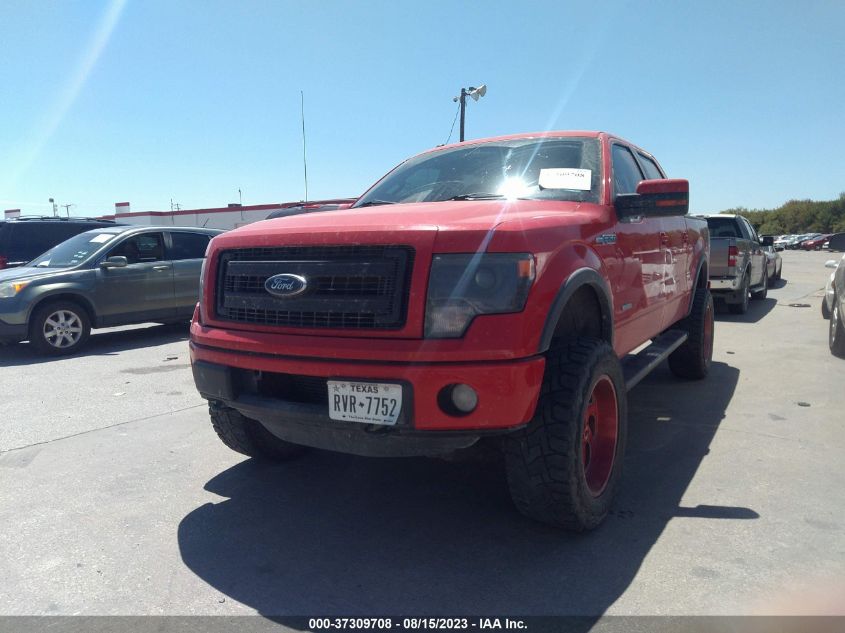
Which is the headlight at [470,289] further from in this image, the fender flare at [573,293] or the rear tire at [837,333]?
the rear tire at [837,333]

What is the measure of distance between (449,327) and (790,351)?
21.2 feet

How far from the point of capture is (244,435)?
3660 millimetres

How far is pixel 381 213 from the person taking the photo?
120 inches

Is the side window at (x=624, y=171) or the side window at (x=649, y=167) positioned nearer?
the side window at (x=624, y=171)

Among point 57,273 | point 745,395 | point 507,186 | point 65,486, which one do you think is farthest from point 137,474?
point 57,273

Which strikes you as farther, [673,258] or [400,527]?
[673,258]

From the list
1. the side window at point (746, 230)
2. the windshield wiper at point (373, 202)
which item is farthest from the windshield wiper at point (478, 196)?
the side window at point (746, 230)

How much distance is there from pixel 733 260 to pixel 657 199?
758cm

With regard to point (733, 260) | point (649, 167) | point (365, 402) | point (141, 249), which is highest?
point (649, 167)

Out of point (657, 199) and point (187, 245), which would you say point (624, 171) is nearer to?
point (657, 199)

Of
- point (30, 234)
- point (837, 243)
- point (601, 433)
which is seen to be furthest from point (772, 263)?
point (30, 234)

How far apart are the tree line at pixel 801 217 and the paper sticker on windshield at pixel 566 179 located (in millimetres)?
71893

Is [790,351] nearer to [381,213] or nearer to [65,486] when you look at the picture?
[381,213]

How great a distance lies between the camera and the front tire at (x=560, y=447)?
2652mm
